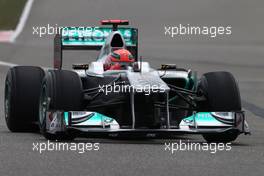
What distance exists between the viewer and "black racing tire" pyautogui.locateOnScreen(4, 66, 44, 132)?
14453 mm

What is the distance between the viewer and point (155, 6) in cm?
4681

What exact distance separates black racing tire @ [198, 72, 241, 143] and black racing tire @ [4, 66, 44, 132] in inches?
85.9

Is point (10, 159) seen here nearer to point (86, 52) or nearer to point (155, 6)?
point (86, 52)

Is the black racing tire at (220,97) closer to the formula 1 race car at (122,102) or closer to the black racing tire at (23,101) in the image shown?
the formula 1 race car at (122,102)

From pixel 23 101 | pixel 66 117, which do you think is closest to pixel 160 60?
pixel 23 101

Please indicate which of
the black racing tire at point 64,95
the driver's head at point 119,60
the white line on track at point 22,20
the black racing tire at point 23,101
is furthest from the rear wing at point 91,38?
the white line on track at point 22,20

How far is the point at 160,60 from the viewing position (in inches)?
1241

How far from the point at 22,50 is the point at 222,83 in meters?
22.2

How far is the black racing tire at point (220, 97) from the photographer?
523 inches

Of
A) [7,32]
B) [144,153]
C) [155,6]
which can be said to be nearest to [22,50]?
[7,32]

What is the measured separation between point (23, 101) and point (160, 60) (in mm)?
17240

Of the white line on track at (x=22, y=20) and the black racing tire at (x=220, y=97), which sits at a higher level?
the black racing tire at (x=220, y=97)

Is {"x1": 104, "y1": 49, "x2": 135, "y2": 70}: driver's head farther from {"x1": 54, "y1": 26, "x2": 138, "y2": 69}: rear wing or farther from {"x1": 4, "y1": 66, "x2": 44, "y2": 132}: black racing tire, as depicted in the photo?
{"x1": 54, "y1": 26, "x2": 138, "y2": 69}: rear wing

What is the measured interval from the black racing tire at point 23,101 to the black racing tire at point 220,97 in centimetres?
218
